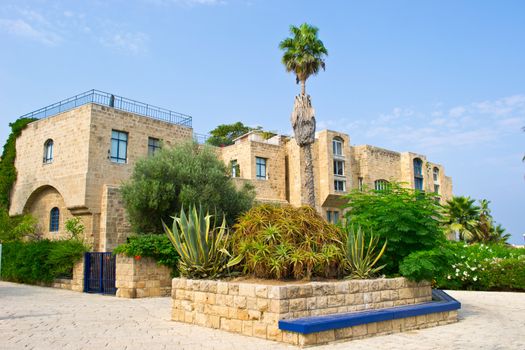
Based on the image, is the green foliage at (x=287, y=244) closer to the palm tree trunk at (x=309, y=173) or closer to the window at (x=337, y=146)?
the palm tree trunk at (x=309, y=173)

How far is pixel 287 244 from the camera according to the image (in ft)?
27.0

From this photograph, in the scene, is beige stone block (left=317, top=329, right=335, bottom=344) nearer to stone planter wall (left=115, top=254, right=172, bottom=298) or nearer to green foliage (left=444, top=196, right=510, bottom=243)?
stone planter wall (left=115, top=254, right=172, bottom=298)

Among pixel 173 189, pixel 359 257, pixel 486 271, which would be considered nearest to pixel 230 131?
pixel 173 189

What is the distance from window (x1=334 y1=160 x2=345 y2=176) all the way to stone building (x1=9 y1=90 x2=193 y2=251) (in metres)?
13.7

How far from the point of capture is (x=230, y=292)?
782cm

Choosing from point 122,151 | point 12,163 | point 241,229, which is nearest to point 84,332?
point 241,229

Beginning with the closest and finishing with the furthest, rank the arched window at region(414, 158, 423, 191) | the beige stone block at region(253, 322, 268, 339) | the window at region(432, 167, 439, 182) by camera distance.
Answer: the beige stone block at region(253, 322, 268, 339), the arched window at region(414, 158, 423, 191), the window at region(432, 167, 439, 182)

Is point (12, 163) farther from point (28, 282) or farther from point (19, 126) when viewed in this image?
point (28, 282)

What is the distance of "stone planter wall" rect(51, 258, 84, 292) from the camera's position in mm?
16672

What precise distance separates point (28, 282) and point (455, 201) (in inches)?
1124

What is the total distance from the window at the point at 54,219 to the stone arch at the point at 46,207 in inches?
4.5

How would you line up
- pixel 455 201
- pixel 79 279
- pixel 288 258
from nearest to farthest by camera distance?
pixel 288 258 → pixel 79 279 → pixel 455 201

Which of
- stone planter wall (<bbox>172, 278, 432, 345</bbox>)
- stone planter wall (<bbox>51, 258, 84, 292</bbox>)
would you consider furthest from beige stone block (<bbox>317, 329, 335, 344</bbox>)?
stone planter wall (<bbox>51, 258, 84, 292</bbox>)

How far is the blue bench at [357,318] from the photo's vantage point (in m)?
6.52
